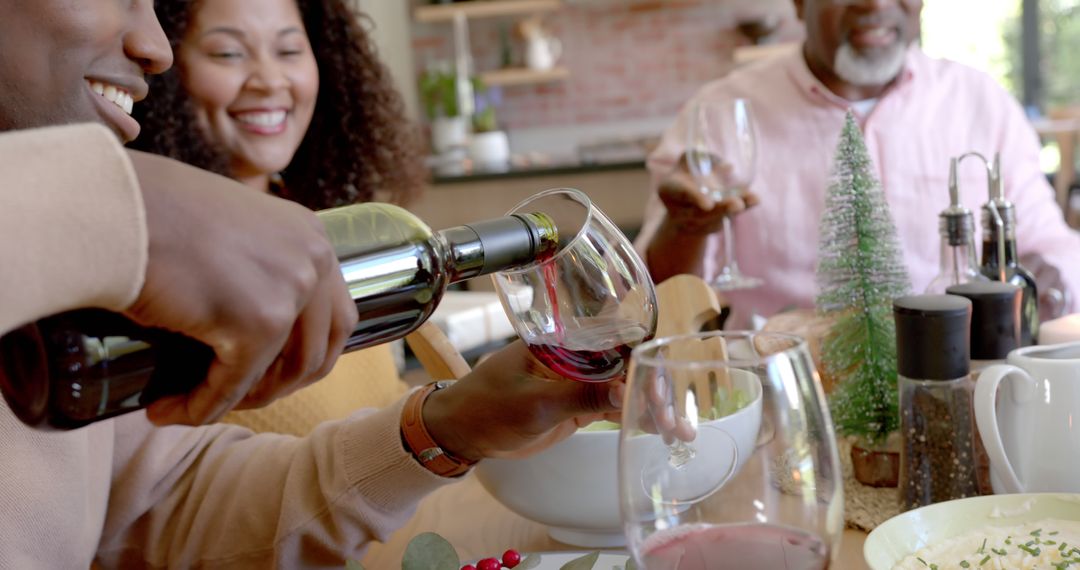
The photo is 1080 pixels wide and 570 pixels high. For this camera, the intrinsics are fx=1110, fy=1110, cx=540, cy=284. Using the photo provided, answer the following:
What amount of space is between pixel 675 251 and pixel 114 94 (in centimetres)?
126

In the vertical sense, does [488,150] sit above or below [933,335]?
below

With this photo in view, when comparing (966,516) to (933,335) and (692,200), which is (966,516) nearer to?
(933,335)

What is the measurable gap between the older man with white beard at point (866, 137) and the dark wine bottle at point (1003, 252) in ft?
3.09

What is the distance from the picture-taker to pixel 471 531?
3.24 ft

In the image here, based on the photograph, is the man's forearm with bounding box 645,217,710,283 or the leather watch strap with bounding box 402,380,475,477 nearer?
the leather watch strap with bounding box 402,380,475,477

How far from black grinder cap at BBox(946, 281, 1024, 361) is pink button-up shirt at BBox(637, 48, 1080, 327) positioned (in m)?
1.25

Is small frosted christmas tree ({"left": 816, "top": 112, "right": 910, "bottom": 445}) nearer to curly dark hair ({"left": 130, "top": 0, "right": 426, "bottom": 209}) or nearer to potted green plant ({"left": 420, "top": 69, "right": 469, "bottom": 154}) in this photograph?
curly dark hair ({"left": 130, "top": 0, "right": 426, "bottom": 209})

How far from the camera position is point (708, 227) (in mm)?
1808

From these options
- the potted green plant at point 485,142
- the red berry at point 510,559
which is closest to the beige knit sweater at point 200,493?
the red berry at point 510,559

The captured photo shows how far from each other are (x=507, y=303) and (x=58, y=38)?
352mm

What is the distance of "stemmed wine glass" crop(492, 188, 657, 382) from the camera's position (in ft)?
2.34

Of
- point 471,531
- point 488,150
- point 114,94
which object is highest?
point 114,94

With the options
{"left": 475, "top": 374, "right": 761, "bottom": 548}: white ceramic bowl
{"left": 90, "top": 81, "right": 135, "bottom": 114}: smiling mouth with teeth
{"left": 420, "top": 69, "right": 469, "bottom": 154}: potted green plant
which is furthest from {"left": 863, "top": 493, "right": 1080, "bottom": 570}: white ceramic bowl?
{"left": 420, "top": 69, "right": 469, "bottom": 154}: potted green plant

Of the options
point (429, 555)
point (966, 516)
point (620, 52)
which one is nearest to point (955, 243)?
point (966, 516)
